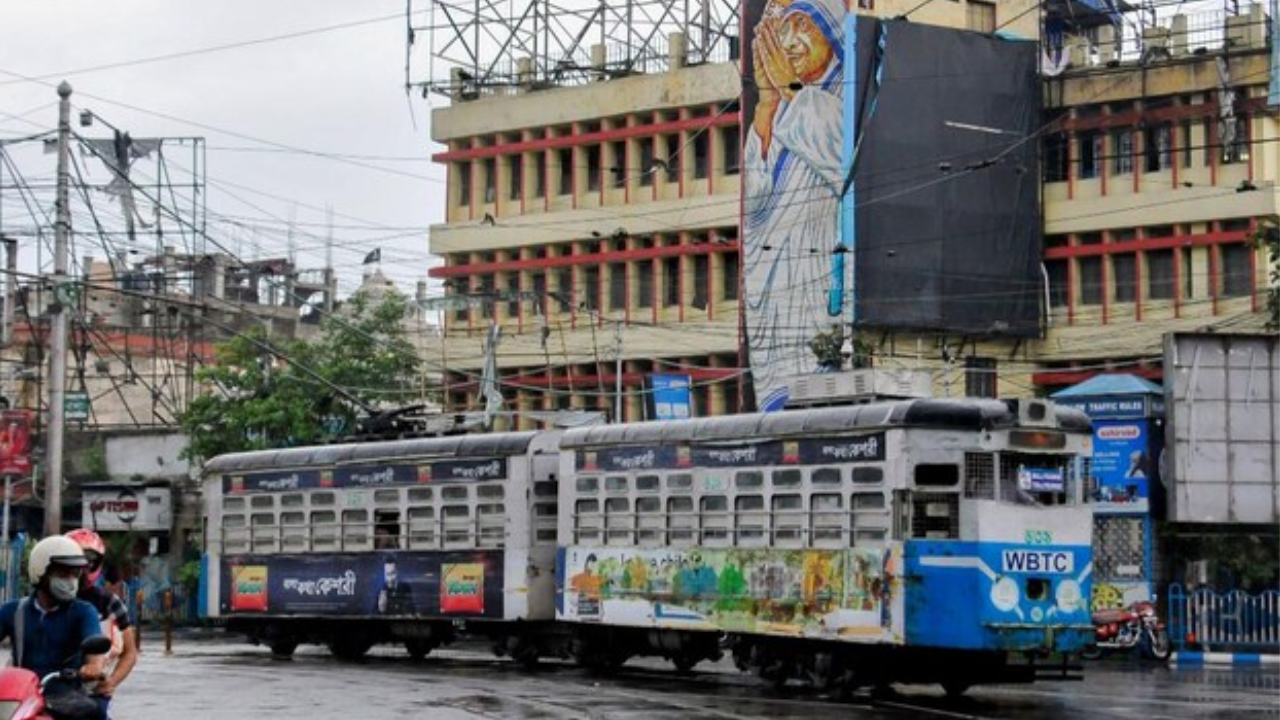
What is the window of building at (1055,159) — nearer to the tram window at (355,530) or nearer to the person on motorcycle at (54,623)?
the tram window at (355,530)

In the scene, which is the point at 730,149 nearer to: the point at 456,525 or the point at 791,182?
the point at 791,182

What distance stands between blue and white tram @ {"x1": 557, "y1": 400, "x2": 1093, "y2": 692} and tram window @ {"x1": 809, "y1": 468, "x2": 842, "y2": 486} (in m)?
0.02

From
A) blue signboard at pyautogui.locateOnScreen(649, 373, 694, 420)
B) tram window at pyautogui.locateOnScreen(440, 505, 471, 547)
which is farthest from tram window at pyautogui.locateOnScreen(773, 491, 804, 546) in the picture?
blue signboard at pyautogui.locateOnScreen(649, 373, 694, 420)

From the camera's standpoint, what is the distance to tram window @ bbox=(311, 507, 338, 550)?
36625 mm

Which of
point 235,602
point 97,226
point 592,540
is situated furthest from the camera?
point 97,226

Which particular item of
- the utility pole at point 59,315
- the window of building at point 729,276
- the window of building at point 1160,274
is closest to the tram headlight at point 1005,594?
the utility pole at point 59,315

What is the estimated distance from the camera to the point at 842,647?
27.0 m

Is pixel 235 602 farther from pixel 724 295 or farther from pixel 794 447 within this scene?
pixel 724 295

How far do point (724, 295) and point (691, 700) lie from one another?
41672 millimetres

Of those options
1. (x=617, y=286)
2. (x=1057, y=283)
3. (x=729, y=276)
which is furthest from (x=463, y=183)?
(x=1057, y=283)

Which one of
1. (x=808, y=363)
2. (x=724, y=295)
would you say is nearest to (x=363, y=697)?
(x=808, y=363)

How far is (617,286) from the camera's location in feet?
227

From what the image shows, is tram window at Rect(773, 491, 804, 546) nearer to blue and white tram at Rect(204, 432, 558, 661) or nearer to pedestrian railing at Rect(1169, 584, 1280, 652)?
blue and white tram at Rect(204, 432, 558, 661)

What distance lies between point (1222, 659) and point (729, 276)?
30.2m
